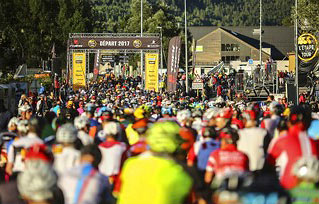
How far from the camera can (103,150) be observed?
10508 mm

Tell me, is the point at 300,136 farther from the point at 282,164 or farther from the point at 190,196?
the point at 190,196

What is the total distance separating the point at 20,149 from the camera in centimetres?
1056

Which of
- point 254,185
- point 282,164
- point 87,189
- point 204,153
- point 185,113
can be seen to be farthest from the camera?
point 185,113

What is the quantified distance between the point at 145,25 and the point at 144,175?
318 feet

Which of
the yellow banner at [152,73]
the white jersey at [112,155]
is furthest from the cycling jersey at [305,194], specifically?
the yellow banner at [152,73]

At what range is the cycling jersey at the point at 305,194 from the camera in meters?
6.18

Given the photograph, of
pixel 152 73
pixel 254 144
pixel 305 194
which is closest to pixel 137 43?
pixel 152 73

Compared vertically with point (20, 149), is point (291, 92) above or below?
above

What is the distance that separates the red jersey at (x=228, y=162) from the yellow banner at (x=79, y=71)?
125 ft

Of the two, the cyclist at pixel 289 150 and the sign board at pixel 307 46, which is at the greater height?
the sign board at pixel 307 46

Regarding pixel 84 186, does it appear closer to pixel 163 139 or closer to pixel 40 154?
pixel 163 139

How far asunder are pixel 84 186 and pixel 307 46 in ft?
79.5

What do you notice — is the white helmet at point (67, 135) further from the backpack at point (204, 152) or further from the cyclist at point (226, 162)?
the backpack at point (204, 152)

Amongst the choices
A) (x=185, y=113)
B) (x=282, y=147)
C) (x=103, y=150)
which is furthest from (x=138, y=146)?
(x=185, y=113)
